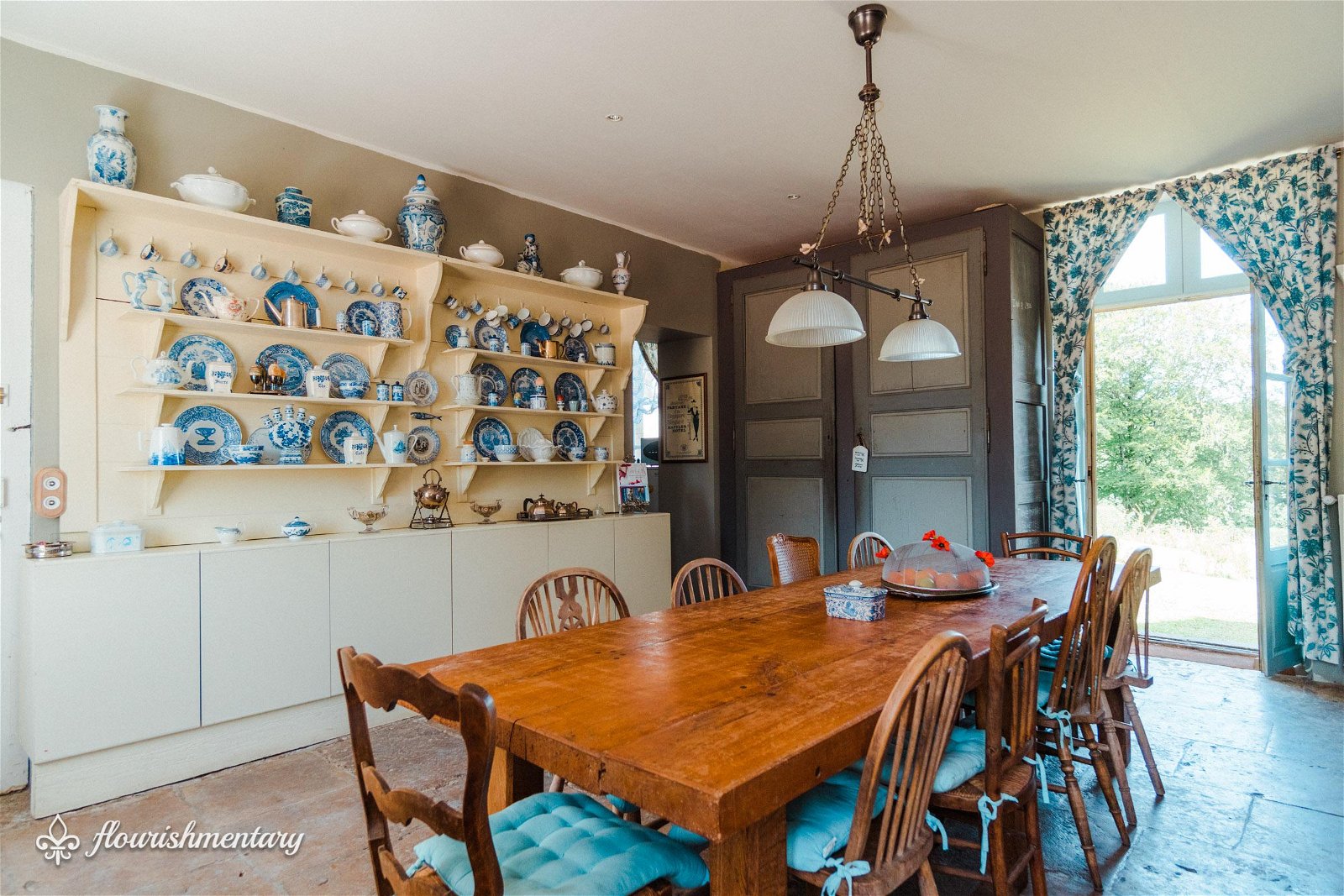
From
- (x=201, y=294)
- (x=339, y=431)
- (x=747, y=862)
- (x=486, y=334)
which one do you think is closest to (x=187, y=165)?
(x=201, y=294)

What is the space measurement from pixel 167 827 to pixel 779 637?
212 cm

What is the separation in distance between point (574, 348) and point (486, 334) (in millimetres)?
576

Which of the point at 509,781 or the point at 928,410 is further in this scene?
the point at 928,410

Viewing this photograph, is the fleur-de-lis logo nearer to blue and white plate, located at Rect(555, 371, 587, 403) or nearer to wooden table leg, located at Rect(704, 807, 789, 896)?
wooden table leg, located at Rect(704, 807, 789, 896)

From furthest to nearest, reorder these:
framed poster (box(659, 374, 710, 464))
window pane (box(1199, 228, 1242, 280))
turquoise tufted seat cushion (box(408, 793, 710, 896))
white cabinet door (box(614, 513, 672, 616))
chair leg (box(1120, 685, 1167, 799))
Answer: framed poster (box(659, 374, 710, 464))
window pane (box(1199, 228, 1242, 280))
white cabinet door (box(614, 513, 672, 616))
chair leg (box(1120, 685, 1167, 799))
turquoise tufted seat cushion (box(408, 793, 710, 896))

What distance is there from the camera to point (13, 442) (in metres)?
2.57

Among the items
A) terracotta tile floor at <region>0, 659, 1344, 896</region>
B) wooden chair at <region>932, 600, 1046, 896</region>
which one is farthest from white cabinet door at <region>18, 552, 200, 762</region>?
wooden chair at <region>932, 600, 1046, 896</region>

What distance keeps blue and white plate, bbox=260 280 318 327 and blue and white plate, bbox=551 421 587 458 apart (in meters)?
1.47

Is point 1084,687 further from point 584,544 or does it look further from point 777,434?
point 777,434

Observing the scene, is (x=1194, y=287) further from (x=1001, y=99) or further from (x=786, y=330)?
(x=786, y=330)

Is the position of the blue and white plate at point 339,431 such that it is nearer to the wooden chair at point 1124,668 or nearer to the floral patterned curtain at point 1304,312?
the wooden chair at point 1124,668

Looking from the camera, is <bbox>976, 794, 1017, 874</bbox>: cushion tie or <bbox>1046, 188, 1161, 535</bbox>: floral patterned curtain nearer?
<bbox>976, 794, 1017, 874</bbox>: cushion tie

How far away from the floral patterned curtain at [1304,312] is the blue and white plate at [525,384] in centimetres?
392

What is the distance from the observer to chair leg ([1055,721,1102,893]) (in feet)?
6.29
